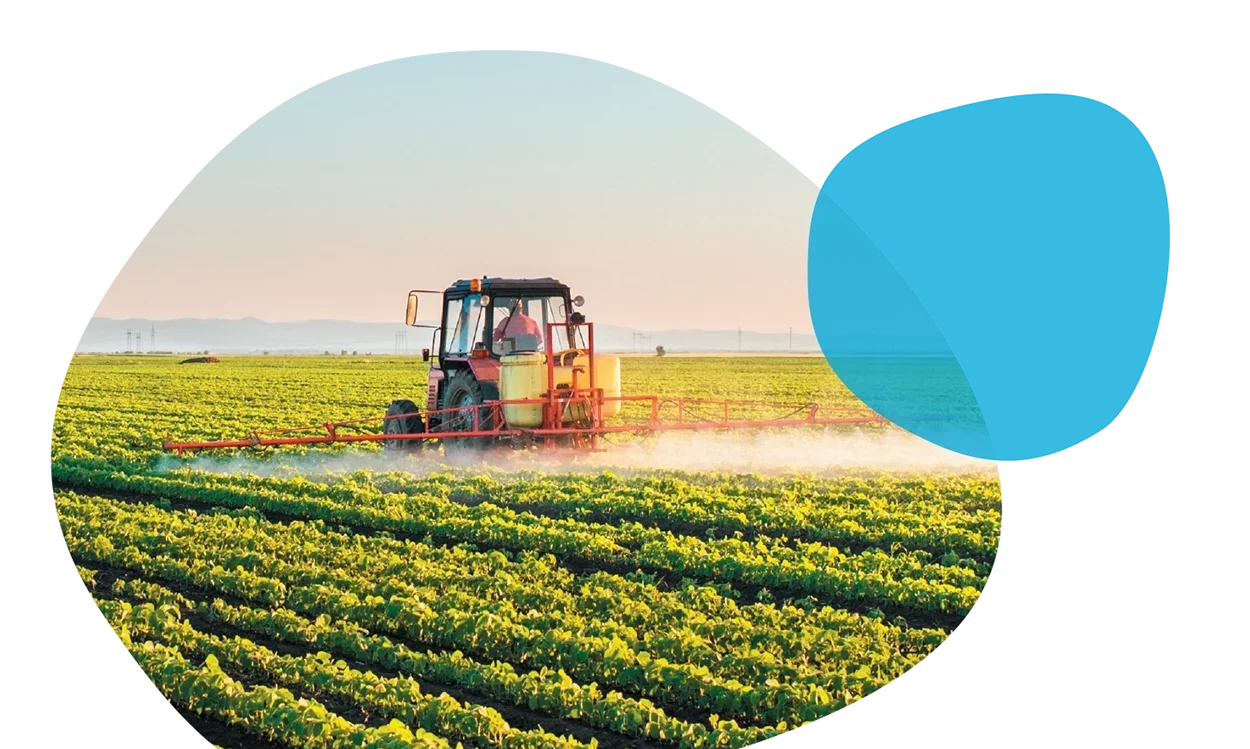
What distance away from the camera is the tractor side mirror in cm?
916

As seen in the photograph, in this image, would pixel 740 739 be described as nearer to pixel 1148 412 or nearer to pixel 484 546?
pixel 484 546

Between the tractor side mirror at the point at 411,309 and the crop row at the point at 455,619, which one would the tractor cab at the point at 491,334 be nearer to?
the tractor side mirror at the point at 411,309

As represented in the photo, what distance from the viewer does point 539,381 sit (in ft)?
39.9

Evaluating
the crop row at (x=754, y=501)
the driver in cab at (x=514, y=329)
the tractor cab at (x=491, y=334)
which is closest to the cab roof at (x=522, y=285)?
the tractor cab at (x=491, y=334)

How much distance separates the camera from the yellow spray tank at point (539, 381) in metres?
12.2

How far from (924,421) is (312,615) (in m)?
5.27

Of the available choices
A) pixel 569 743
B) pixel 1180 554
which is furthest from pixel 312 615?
pixel 1180 554

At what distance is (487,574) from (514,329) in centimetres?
336

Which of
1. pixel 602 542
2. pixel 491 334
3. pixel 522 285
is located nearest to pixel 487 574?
pixel 602 542

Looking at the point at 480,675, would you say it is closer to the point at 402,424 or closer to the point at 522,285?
the point at 522,285

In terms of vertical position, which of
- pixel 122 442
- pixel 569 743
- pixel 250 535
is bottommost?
pixel 569 743

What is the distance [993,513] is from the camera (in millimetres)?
10133

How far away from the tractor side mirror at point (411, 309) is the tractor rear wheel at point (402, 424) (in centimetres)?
280

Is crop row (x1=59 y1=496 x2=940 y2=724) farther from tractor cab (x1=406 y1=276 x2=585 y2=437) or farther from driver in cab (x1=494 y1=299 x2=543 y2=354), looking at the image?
driver in cab (x1=494 y1=299 x2=543 y2=354)
